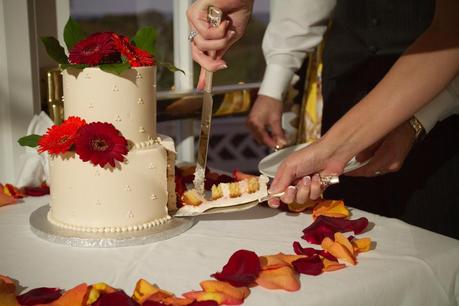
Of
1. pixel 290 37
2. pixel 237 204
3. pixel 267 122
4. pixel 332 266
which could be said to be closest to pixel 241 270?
pixel 332 266

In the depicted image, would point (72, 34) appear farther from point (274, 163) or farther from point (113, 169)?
point (274, 163)

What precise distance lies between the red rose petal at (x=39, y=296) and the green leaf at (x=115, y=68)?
0.41 meters

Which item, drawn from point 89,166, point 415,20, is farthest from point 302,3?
point 89,166

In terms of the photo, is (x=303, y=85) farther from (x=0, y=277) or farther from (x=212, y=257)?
(x=0, y=277)

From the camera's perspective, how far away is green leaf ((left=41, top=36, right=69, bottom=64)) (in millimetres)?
1169

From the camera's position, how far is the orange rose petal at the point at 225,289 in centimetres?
88

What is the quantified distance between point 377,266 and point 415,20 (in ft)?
2.65

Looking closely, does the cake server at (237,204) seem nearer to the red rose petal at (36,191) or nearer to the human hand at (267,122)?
the red rose petal at (36,191)

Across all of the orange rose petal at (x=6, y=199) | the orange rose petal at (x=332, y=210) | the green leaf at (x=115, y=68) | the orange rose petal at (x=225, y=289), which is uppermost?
the green leaf at (x=115, y=68)

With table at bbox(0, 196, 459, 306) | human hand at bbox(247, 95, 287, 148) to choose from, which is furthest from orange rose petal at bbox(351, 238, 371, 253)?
Answer: human hand at bbox(247, 95, 287, 148)

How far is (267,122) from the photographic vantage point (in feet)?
6.05

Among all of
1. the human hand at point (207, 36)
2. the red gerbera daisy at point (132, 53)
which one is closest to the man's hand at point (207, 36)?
the human hand at point (207, 36)

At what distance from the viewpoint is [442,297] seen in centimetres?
105

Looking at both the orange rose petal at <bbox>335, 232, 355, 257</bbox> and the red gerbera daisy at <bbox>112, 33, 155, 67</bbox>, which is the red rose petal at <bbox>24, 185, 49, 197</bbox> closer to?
the red gerbera daisy at <bbox>112, 33, 155, 67</bbox>
